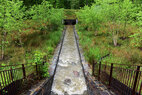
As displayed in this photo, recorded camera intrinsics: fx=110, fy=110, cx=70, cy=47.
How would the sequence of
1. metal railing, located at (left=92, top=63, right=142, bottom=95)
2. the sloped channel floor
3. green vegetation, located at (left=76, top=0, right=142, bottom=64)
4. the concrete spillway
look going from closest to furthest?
metal railing, located at (left=92, top=63, right=142, bottom=95) → the sloped channel floor → the concrete spillway → green vegetation, located at (left=76, top=0, right=142, bottom=64)

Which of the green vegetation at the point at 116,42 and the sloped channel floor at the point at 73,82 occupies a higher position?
the green vegetation at the point at 116,42

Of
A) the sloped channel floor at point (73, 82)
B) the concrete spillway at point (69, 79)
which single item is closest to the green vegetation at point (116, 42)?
the concrete spillway at point (69, 79)

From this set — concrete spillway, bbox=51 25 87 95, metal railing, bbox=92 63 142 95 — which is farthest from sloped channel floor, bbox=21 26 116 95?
metal railing, bbox=92 63 142 95

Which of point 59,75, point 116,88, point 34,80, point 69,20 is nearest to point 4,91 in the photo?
point 34,80

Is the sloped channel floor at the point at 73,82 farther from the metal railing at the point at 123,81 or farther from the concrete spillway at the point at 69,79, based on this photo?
the metal railing at the point at 123,81

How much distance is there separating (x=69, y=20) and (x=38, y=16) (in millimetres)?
19678

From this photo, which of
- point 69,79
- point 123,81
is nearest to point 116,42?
point 69,79

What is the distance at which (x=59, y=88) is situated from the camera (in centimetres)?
615

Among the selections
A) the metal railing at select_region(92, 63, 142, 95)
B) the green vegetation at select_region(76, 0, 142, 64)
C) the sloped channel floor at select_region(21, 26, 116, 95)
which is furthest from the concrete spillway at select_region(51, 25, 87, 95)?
the green vegetation at select_region(76, 0, 142, 64)

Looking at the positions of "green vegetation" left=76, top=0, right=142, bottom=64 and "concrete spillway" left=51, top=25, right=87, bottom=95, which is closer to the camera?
"concrete spillway" left=51, top=25, right=87, bottom=95

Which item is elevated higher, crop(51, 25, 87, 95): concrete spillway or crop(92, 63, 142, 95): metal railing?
crop(92, 63, 142, 95): metal railing

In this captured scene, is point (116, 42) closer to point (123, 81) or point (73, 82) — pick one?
point (73, 82)

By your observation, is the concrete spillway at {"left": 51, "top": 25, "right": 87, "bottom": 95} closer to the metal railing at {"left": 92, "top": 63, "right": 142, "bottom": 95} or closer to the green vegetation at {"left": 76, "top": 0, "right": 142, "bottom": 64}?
the metal railing at {"left": 92, "top": 63, "right": 142, "bottom": 95}

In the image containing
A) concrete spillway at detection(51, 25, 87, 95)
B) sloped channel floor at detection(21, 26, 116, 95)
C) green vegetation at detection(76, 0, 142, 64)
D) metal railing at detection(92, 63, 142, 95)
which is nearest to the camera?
metal railing at detection(92, 63, 142, 95)
